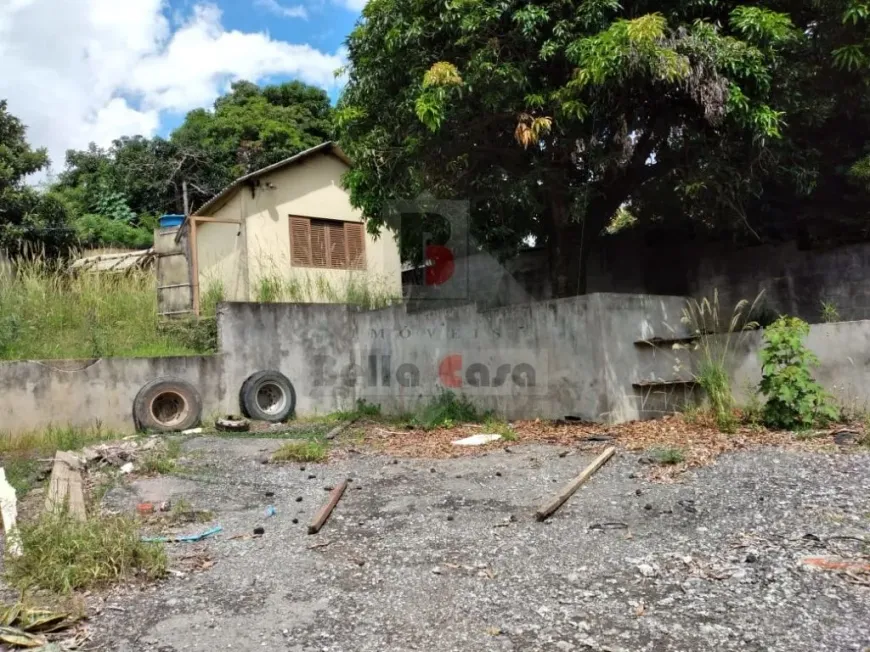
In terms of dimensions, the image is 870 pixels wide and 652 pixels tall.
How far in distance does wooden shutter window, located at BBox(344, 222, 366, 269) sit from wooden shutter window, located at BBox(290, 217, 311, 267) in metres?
0.83

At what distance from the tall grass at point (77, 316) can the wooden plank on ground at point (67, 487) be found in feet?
9.48

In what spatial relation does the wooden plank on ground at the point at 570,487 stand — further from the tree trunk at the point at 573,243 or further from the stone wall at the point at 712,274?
the stone wall at the point at 712,274

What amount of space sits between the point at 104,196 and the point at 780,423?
20563 millimetres

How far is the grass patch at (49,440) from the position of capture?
8.05m

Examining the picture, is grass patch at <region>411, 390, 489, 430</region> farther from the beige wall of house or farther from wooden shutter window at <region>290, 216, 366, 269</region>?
wooden shutter window at <region>290, 216, 366, 269</region>

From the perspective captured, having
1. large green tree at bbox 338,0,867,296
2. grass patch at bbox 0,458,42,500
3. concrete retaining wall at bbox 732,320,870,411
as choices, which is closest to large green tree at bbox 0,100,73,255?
grass patch at bbox 0,458,42,500

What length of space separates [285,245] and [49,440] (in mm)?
5997

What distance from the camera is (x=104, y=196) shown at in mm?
20578

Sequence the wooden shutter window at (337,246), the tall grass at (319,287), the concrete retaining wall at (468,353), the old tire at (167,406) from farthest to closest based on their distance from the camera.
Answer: the wooden shutter window at (337,246)
the tall grass at (319,287)
the old tire at (167,406)
the concrete retaining wall at (468,353)

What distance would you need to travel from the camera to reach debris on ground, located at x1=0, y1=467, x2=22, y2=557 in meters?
3.93

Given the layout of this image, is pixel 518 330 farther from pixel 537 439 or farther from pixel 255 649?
pixel 255 649

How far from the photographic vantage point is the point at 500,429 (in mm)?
7793

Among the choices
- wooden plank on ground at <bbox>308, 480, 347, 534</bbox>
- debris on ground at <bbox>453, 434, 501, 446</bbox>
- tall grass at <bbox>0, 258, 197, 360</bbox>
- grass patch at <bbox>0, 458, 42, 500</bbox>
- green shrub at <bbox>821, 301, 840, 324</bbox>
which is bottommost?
wooden plank on ground at <bbox>308, 480, 347, 534</bbox>

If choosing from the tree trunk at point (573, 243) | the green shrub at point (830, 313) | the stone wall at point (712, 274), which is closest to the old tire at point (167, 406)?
the stone wall at point (712, 274)
